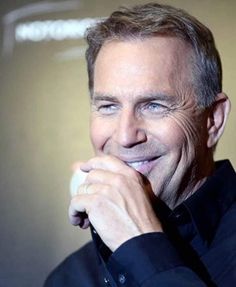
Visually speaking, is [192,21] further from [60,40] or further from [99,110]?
[60,40]

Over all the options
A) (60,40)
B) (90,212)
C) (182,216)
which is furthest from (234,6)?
(90,212)

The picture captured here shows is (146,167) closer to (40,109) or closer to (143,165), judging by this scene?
(143,165)

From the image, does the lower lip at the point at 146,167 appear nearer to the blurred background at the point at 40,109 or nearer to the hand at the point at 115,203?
the hand at the point at 115,203

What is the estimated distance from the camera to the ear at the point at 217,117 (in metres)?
0.97

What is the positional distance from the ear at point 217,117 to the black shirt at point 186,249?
5cm

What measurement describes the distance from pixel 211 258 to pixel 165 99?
0.88 ft

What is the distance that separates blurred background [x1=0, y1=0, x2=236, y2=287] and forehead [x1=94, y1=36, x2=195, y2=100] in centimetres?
81

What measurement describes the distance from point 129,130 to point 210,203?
19 centimetres

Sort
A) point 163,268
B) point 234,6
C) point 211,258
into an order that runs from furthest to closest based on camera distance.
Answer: point 234,6 → point 211,258 → point 163,268

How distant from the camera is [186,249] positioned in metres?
0.88

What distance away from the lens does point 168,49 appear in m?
0.90

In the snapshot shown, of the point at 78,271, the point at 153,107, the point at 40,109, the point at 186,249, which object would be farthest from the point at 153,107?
the point at 40,109

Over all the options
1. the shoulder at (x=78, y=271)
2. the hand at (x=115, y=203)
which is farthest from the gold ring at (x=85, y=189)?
the shoulder at (x=78, y=271)

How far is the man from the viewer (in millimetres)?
853
